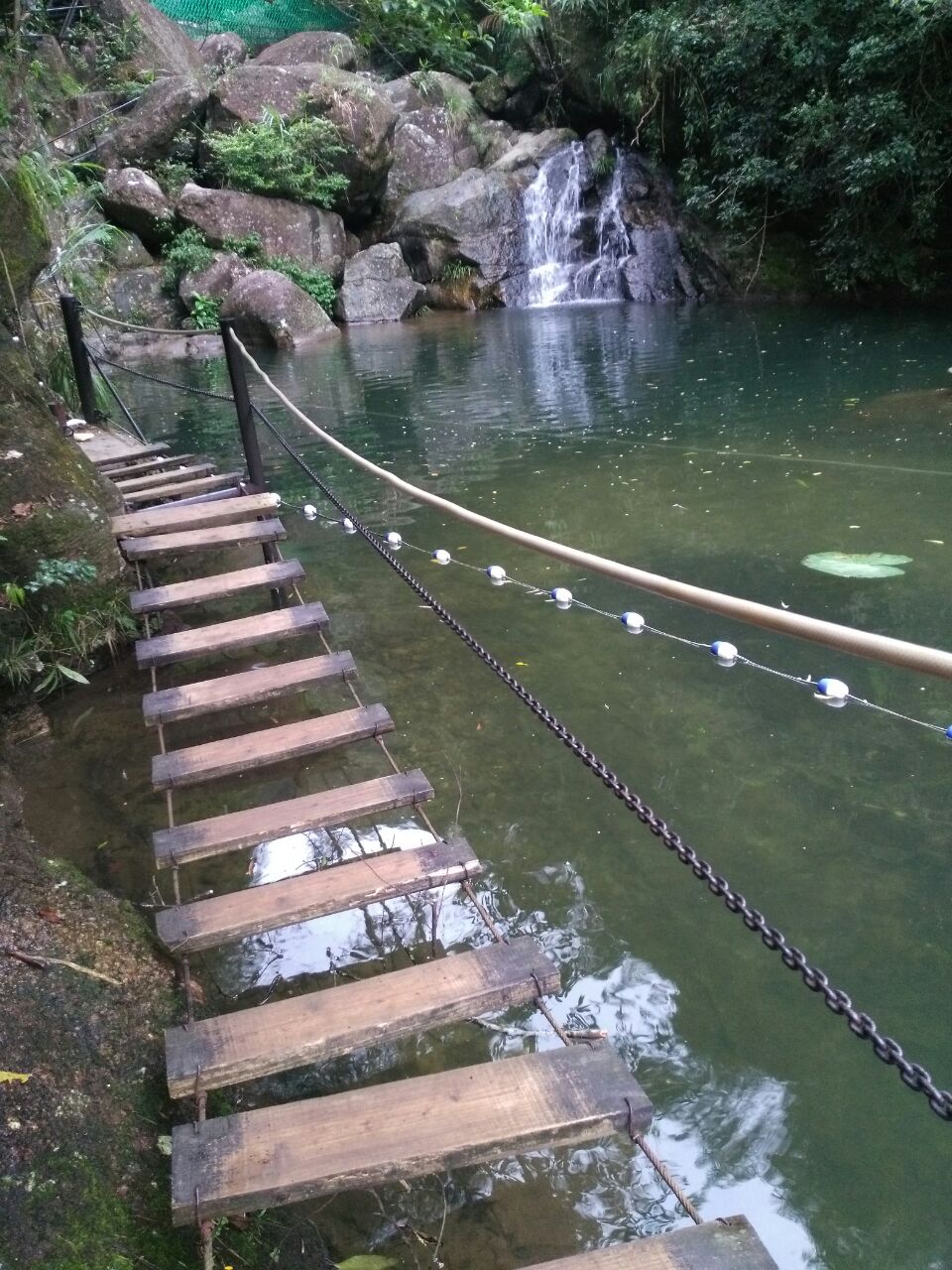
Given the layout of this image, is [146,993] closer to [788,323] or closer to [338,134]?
[788,323]

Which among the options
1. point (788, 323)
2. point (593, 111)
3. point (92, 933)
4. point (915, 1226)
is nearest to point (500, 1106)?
point (915, 1226)

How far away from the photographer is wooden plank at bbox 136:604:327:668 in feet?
11.7

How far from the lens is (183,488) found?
5.09 m

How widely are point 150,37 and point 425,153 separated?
19.4ft

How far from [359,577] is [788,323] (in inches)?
372

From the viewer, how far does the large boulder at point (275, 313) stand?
15359 millimetres

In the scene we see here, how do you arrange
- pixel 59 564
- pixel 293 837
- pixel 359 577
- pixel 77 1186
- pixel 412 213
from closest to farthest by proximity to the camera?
1. pixel 77 1186
2. pixel 293 837
3. pixel 59 564
4. pixel 359 577
5. pixel 412 213

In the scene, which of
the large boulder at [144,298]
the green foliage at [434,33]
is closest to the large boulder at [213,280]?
the large boulder at [144,298]

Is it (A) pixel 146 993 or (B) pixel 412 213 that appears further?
(B) pixel 412 213

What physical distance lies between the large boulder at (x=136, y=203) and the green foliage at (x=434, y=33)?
213 inches

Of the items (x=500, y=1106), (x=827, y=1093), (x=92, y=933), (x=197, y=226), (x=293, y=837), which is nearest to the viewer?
(x=500, y=1106)

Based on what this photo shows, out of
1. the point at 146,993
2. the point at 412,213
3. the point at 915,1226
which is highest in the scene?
the point at 412,213

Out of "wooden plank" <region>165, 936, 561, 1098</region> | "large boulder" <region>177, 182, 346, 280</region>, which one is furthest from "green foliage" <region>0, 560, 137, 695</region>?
"large boulder" <region>177, 182, 346, 280</region>

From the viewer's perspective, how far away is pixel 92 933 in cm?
223
